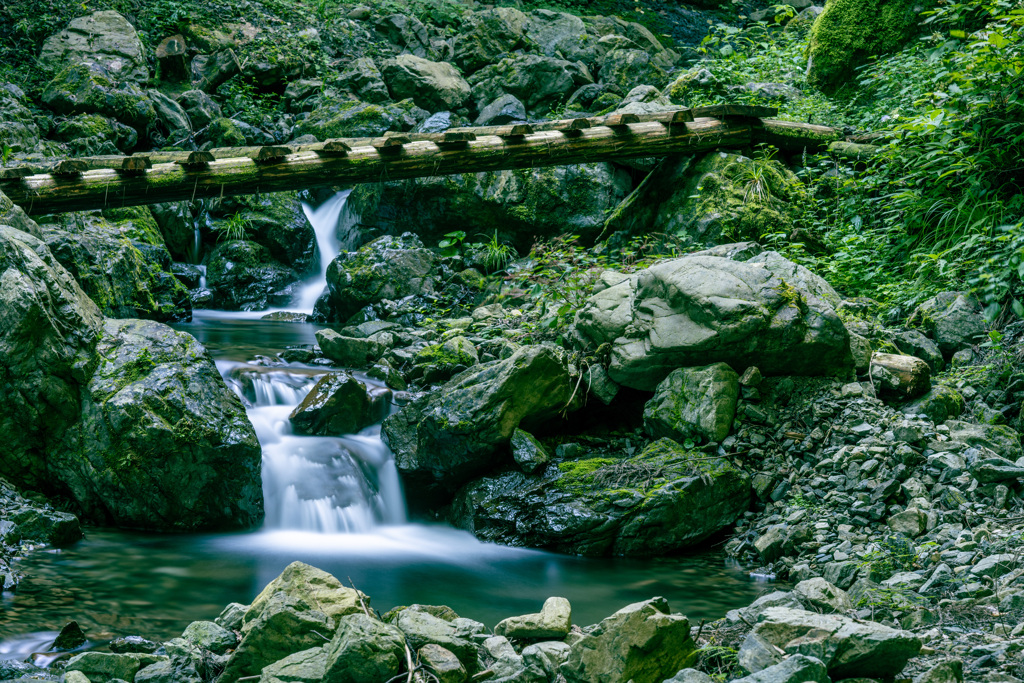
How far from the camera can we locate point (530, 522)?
518 centimetres

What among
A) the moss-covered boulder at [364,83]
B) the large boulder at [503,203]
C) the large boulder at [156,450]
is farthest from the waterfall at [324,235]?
the large boulder at [156,450]

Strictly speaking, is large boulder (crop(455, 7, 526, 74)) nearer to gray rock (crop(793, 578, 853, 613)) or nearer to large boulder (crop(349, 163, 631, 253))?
large boulder (crop(349, 163, 631, 253))

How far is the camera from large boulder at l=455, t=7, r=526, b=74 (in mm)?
16078

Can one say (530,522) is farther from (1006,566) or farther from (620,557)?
(1006,566)

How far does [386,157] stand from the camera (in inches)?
312

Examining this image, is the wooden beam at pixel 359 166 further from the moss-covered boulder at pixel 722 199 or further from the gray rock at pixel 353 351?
the gray rock at pixel 353 351

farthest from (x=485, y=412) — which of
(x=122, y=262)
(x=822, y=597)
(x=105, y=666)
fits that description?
(x=122, y=262)

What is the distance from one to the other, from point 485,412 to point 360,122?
9.13 m

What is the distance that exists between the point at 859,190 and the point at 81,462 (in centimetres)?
814

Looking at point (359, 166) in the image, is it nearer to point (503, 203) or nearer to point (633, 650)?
point (503, 203)

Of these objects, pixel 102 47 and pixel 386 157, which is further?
pixel 102 47

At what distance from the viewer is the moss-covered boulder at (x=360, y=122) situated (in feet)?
42.0

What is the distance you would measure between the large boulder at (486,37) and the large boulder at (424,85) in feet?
4.67

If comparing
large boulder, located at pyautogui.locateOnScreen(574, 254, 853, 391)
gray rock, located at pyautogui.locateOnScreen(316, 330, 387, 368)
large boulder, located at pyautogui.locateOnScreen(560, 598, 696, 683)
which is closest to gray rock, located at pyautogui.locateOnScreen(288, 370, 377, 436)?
gray rock, located at pyautogui.locateOnScreen(316, 330, 387, 368)
